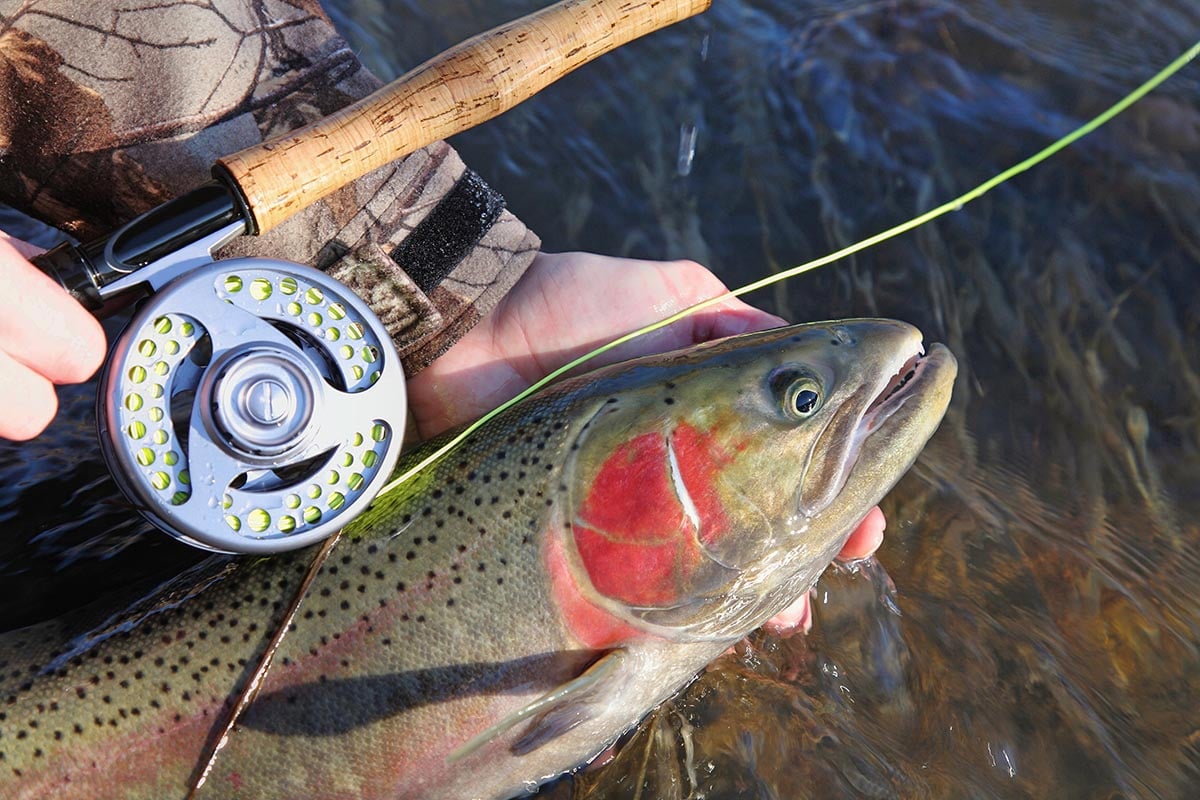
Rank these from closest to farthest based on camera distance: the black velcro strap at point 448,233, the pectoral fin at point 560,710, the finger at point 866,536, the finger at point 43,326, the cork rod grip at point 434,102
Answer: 1. the finger at point 43,326
2. the cork rod grip at point 434,102
3. the pectoral fin at point 560,710
4. the finger at point 866,536
5. the black velcro strap at point 448,233

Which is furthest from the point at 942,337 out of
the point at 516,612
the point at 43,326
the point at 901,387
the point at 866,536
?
the point at 43,326

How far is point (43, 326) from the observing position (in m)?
2.28

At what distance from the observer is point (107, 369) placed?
241 cm

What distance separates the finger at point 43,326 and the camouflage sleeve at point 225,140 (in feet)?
2.37

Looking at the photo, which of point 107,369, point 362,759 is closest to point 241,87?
point 107,369

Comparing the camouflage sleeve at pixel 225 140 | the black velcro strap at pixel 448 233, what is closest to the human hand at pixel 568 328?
the camouflage sleeve at pixel 225 140

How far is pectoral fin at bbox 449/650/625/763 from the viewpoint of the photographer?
2654 mm

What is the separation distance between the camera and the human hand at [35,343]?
222cm

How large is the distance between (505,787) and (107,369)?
159 centimetres

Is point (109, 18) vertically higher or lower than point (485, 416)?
higher

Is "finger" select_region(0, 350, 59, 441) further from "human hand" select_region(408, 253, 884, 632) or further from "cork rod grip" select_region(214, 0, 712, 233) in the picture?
"human hand" select_region(408, 253, 884, 632)

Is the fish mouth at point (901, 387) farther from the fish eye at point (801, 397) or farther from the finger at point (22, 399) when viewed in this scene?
the finger at point (22, 399)

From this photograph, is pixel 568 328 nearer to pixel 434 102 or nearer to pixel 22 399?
pixel 434 102

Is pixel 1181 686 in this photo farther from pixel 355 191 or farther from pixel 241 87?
pixel 241 87
